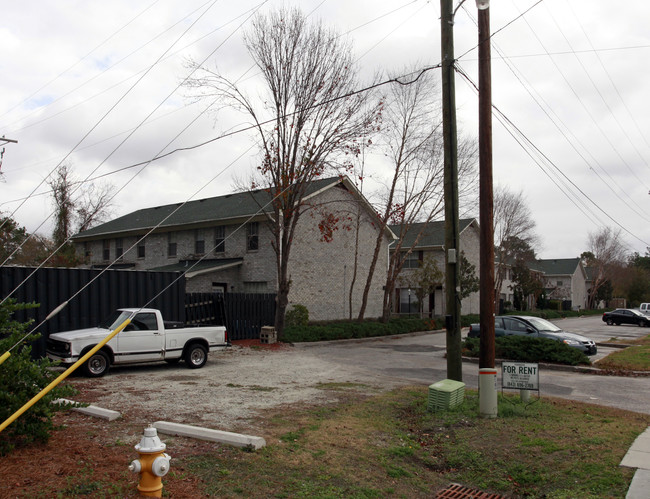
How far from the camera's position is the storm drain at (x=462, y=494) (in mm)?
6129

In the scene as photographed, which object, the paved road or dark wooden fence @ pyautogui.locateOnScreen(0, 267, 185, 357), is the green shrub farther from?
dark wooden fence @ pyautogui.locateOnScreen(0, 267, 185, 357)

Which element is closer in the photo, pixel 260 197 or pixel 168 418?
pixel 168 418

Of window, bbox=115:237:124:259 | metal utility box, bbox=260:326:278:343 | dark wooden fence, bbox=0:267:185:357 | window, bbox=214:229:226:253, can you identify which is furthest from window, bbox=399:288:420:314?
dark wooden fence, bbox=0:267:185:357

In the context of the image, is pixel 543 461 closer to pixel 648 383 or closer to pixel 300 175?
pixel 648 383

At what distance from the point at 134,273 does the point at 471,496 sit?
47.7ft

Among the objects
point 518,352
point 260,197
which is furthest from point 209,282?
point 518,352

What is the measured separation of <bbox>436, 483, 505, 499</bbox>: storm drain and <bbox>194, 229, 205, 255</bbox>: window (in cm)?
2542

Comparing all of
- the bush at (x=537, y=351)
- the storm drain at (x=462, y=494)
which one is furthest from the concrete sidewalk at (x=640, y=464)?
the bush at (x=537, y=351)

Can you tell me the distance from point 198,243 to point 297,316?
796 centimetres

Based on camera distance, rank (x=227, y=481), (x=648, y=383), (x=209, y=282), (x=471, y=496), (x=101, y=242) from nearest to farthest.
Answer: (x=227, y=481) < (x=471, y=496) < (x=648, y=383) < (x=209, y=282) < (x=101, y=242)

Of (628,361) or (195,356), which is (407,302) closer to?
(628,361)

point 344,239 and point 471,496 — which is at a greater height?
point 344,239

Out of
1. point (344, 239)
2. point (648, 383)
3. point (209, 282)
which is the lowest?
point (648, 383)

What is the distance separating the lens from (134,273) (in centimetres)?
1827
